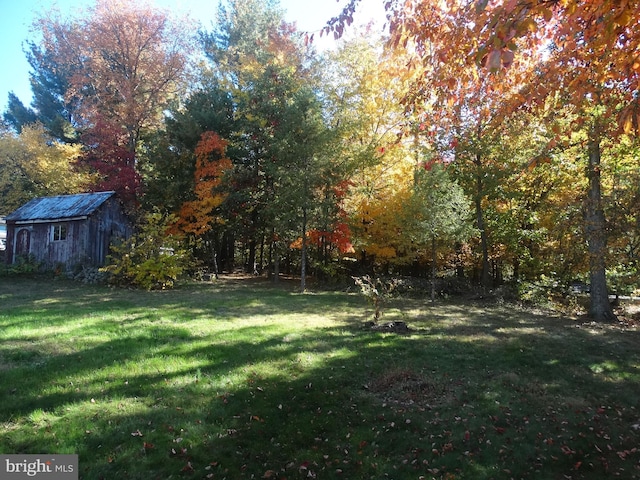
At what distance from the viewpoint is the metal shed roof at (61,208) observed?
1769 cm

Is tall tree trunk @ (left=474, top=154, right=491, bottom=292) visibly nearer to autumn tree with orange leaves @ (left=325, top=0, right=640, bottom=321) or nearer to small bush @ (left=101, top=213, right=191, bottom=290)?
autumn tree with orange leaves @ (left=325, top=0, right=640, bottom=321)

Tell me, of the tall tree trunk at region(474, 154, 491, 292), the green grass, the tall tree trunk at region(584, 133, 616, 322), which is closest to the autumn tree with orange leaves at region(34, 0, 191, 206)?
the green grass

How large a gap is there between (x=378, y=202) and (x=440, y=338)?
10395 millimetres

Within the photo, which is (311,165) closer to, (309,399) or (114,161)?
(309,399)

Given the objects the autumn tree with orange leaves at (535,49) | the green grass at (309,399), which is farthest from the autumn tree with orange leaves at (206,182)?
the autumn tree with orange leaves at (535,49)

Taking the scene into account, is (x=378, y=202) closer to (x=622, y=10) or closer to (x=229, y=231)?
(x=229, y=231)

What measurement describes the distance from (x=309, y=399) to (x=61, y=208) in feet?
60.4

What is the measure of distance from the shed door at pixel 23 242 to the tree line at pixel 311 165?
449cm

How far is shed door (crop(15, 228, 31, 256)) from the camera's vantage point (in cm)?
1866

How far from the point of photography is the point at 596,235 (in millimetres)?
8469

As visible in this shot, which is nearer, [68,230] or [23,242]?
[68,230]

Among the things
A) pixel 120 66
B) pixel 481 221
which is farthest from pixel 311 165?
pixel 120 66

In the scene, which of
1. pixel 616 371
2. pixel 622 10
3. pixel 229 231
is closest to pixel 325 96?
pixel 229 231

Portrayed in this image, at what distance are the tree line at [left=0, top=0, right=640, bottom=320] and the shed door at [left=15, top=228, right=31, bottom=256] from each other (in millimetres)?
4490
